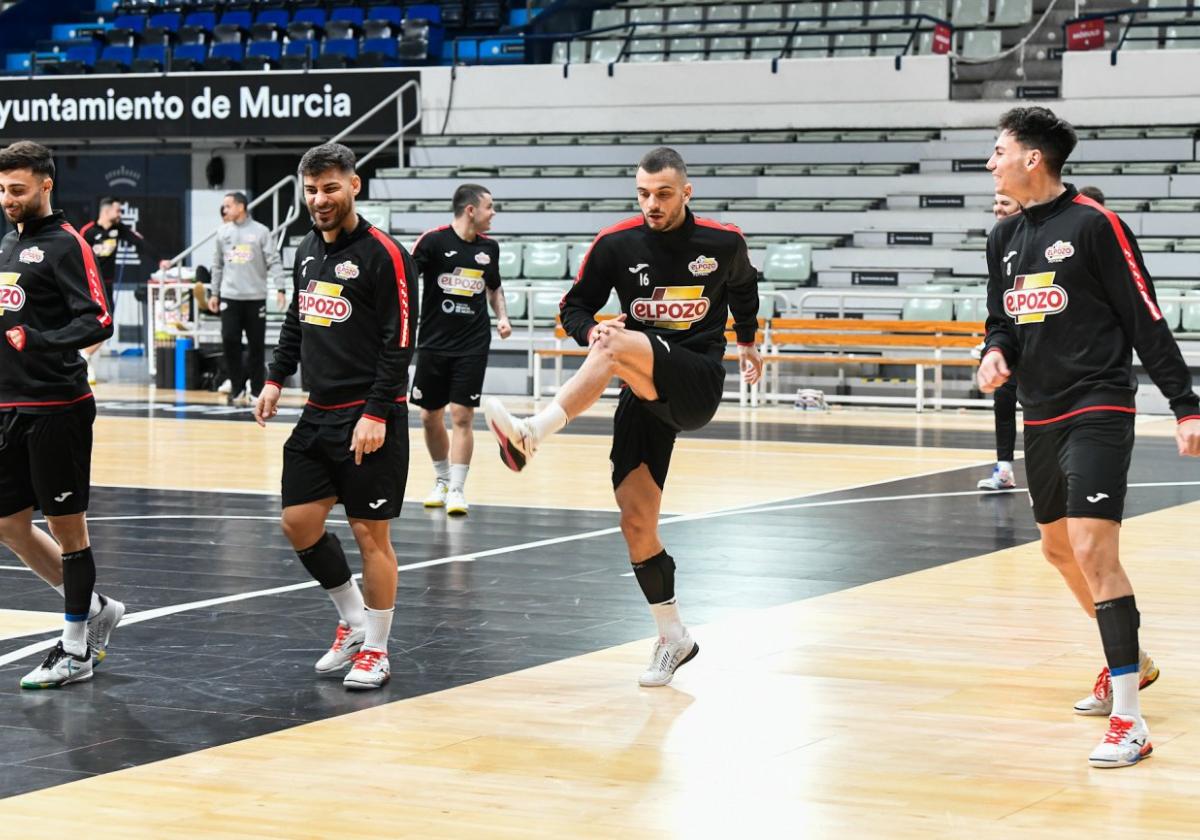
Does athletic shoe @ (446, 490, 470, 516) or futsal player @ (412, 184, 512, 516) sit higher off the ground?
futsal player @ (412, 184, 512, 516)

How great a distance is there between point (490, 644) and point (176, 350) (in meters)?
15.7

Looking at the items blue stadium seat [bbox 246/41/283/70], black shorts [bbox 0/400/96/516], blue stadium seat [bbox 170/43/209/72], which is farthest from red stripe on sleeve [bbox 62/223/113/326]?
blue stadium seat [bbox 170/43/209/72]

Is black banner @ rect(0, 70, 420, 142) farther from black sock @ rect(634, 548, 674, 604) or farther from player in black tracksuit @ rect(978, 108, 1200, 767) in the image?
player in black tracksuit @ rect(978, 108, 1200, 767)

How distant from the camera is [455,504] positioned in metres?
10.7

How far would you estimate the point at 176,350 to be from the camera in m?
21.5

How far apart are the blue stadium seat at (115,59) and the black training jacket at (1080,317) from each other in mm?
23472

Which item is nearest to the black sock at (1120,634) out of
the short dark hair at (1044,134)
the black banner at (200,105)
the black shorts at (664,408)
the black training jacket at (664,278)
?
the short dark hair at (1044,134)

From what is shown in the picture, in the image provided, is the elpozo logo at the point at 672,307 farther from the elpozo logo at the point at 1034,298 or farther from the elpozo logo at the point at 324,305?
the elpozo logo at the point at 1034,298

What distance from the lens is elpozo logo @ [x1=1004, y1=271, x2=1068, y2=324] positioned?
16.9ft

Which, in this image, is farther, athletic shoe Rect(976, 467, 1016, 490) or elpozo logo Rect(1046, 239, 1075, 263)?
athletic shoe Rect(976, 467, 1016, 490)

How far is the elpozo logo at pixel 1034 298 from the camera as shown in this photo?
5164mm

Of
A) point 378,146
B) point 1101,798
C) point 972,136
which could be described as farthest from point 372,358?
point 378,146

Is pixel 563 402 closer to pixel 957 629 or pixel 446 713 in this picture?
pixel 446 713

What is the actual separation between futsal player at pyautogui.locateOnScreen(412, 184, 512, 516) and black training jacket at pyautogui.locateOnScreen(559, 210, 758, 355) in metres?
4.50
